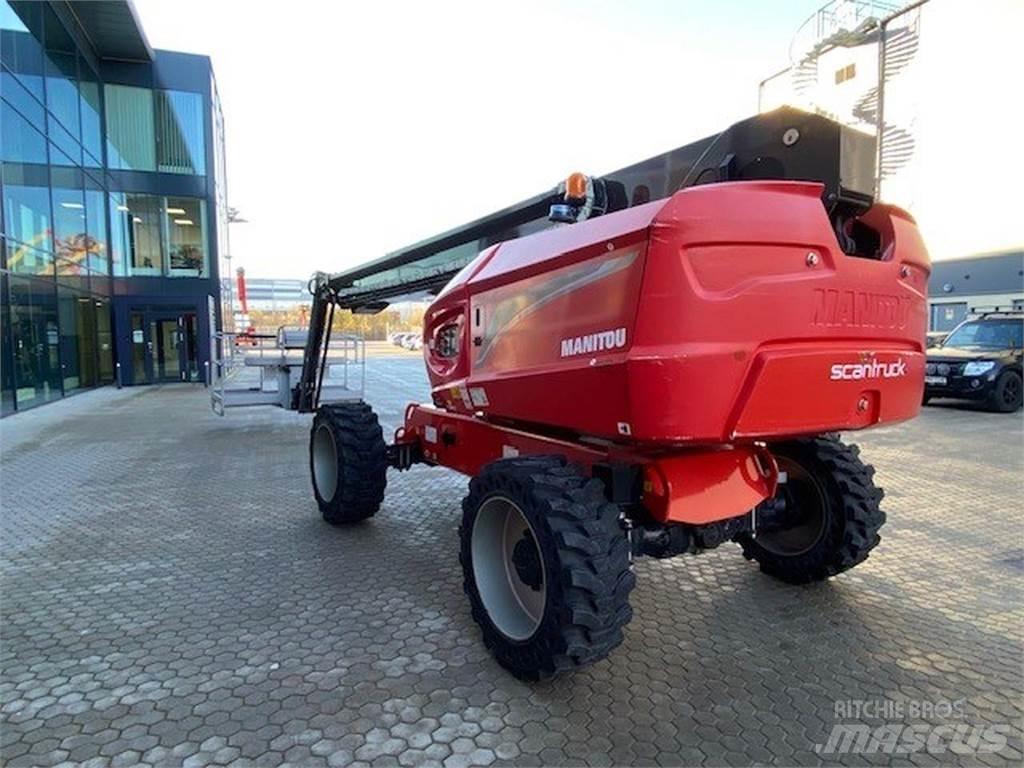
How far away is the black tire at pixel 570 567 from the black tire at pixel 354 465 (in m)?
2.54

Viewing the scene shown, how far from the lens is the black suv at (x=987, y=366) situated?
1296 centimetres

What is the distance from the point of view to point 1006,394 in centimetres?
1305

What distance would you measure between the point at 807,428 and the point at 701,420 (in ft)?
1.97

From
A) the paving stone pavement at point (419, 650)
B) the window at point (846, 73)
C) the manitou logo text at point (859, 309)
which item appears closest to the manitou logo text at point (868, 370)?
the manitou logo text at point (859, 309)

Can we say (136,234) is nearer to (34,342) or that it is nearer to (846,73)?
(34,342)

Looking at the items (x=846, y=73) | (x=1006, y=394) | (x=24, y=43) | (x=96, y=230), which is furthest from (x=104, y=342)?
(x=846, y=73)

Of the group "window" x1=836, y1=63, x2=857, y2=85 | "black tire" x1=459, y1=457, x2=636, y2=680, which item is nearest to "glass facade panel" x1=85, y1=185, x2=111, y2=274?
"black tire" x1=459, y1=457, x2=636, y2=680

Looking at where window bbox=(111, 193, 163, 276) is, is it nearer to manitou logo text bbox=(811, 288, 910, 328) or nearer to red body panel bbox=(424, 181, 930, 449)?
red body panel bbox=(424, 181, 930, 449)

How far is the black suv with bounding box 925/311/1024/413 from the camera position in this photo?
1296cm

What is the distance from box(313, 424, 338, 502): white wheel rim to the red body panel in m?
3.09

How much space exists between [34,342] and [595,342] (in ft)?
51.4

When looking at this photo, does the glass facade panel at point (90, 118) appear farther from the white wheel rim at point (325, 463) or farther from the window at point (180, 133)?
the white wheel rim at point (325, 463)

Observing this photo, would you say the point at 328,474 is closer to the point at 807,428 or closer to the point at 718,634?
the point at 718,634

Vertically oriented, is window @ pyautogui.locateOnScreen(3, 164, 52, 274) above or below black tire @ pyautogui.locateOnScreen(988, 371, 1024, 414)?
above
